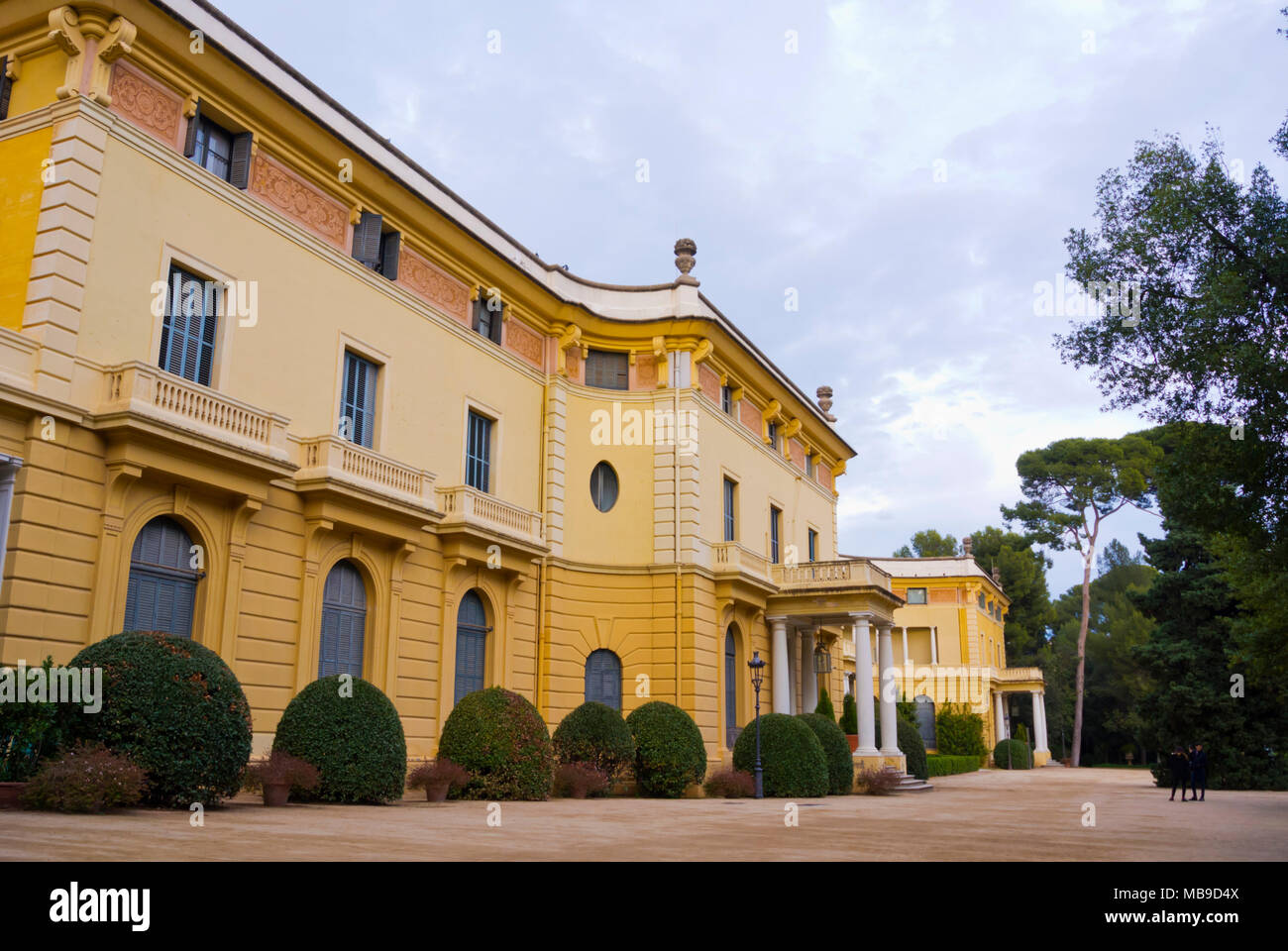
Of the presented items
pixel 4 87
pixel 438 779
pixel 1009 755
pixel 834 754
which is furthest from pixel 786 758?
pixel 1009 755

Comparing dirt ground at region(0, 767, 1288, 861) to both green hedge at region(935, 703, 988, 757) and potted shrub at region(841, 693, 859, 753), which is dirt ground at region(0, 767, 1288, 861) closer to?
potted shrub at region(841, 693, 859, 753)

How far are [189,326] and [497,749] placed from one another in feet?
28.5

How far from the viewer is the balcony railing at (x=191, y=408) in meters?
13.9

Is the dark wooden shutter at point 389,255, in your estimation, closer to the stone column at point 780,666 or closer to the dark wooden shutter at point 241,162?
the dark wooden shutter at point 241,162

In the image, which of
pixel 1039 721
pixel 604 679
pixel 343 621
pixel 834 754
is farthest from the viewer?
pixel 1039 721

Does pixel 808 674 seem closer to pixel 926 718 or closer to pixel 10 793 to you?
pixel 926 718

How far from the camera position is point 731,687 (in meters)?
28.0

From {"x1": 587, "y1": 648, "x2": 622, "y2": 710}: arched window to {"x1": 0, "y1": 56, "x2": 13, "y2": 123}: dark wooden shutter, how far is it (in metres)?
16.5

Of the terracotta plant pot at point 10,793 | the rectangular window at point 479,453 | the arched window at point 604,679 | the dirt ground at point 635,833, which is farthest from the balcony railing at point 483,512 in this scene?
the terracotta plant pot at point 10,793

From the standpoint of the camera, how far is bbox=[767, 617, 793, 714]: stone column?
93.3 feet
